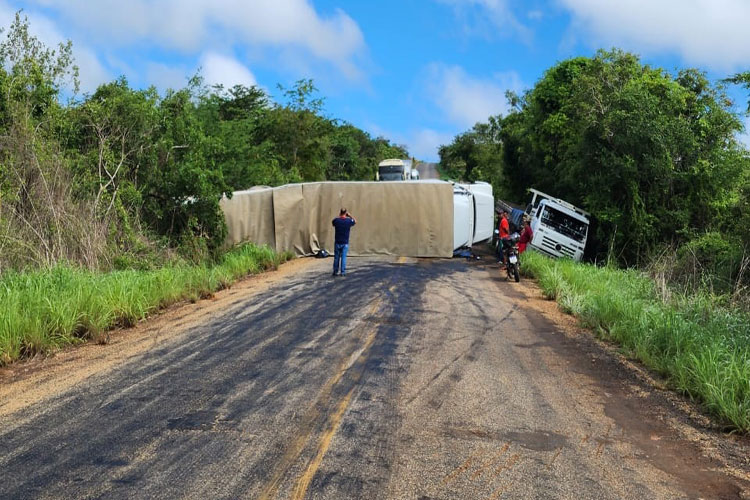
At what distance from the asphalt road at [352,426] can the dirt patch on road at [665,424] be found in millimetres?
30

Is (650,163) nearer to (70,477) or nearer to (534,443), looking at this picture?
(534,443)

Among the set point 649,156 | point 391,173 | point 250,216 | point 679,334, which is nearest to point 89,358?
point 679,334

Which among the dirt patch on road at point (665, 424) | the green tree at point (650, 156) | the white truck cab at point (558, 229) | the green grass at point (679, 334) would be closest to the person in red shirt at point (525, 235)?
the green grass at point (679, 334)

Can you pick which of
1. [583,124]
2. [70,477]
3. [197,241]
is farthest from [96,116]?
[583,124]

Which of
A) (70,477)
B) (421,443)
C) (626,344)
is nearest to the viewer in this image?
(70,477)

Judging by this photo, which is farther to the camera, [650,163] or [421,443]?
[650,163]

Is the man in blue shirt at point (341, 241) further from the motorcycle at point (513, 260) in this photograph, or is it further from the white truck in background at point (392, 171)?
the white truck in background at point (392, 171)

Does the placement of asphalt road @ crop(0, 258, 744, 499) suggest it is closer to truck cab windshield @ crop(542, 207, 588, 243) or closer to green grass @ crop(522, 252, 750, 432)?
green grass @ crop(522, 252, 750, 432)

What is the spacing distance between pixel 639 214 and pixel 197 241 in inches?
629

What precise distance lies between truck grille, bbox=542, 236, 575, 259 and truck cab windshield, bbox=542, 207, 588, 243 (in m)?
0.48

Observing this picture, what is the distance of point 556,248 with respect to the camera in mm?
23281

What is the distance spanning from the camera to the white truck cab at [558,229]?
2308 cm

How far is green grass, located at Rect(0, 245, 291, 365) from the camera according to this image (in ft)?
27.3

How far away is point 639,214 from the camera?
23.8 metres
